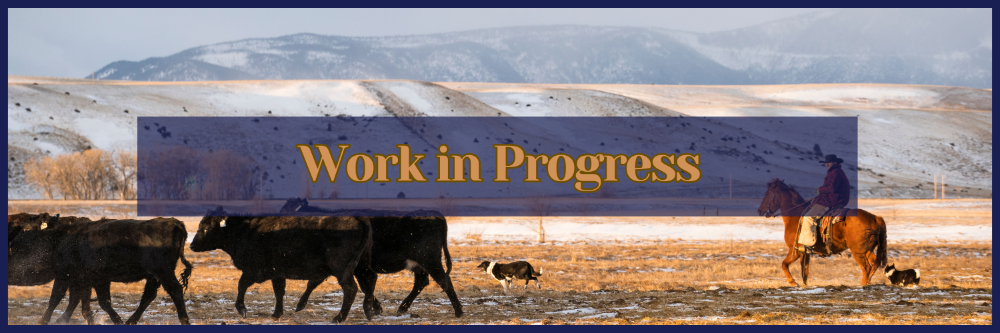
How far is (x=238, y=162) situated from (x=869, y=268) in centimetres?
5850

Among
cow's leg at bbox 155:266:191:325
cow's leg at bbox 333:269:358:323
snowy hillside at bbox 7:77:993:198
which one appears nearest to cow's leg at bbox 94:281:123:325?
cow's leg at bbox 155:266:191:325

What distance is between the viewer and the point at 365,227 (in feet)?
37.8

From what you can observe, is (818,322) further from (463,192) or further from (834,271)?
(463,192)

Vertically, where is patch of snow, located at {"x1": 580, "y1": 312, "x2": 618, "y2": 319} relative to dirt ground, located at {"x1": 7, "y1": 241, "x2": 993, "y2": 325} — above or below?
above

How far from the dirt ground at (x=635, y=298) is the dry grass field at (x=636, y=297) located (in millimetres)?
20

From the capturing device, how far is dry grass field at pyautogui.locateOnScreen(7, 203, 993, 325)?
11.3 m

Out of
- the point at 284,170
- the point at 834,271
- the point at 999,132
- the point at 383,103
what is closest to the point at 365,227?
the point at 999,132

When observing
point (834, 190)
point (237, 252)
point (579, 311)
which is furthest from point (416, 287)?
point (834, 190)

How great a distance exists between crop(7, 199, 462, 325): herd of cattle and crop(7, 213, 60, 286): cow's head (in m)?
0.01

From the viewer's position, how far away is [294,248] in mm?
11531

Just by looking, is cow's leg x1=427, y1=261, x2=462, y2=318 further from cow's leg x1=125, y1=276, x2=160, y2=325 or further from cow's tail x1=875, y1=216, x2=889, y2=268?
cow's tail x1=875, y1=216, x2=889, y2=268

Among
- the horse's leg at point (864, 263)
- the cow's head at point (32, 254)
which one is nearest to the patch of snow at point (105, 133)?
the cow's head at point (32, 254)

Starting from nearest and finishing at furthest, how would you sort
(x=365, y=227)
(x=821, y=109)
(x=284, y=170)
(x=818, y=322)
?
(x=818, y=322)
(x=365, y=227)
(x=284, y=170)
(x=821, y=109)

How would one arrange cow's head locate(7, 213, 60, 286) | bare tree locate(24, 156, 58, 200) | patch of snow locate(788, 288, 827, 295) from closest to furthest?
cow's head locate(7, 213, 60, 286)
patch of snow locate(788, 288, 827, 295)
bare tree locate(24, 156, 58, 200)
